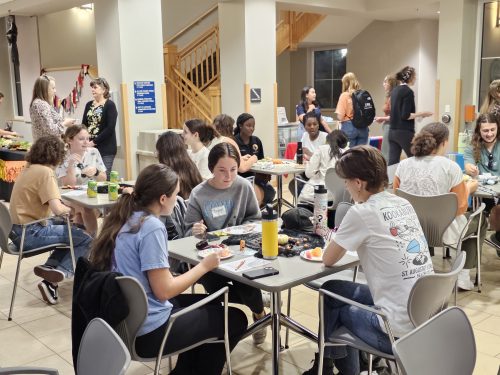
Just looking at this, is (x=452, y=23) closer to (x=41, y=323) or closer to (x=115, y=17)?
(x=115, y=17)

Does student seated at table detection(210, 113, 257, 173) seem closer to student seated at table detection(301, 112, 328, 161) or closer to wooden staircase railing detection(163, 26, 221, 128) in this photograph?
student seated at table detection(301, 112, 328, 161)

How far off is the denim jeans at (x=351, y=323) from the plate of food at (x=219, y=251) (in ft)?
1.52

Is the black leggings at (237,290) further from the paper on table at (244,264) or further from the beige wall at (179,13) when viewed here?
the beige wall at (179,13)

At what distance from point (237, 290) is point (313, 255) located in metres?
0.62

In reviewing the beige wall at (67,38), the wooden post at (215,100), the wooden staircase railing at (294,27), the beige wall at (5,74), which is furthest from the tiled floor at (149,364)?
the wooden staircase railing at (294,27)

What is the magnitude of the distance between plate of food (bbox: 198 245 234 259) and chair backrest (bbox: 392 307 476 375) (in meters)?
1.14

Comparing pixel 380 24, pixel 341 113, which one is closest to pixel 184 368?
pixel 341 113

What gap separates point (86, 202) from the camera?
3.79m

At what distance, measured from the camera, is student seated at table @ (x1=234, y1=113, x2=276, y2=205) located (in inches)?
214

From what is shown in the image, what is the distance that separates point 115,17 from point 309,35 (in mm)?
5511

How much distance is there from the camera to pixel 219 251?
8.23 feet

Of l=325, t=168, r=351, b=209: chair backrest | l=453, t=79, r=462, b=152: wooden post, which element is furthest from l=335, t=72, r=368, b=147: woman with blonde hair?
l=325, t=168, r=351, b=209: chair backrest

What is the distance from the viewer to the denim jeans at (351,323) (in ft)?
7.02

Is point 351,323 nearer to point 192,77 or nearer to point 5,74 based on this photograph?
point 192,77
